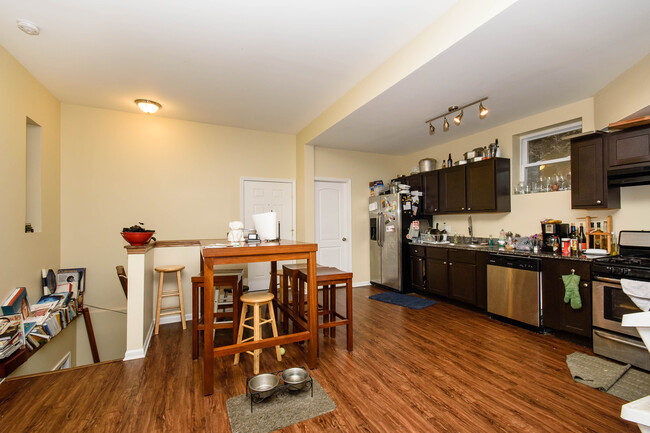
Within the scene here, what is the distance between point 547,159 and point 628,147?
1185 millimetres

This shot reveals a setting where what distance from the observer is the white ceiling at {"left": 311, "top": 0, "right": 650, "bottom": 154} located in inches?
81.7

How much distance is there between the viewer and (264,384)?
2133mm

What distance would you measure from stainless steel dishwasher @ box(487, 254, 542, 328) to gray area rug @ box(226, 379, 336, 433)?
8.60 feet

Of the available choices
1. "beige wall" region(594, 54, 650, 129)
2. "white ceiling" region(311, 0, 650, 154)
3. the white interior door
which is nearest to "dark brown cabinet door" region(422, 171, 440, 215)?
"white ceiling" region(311, 0, 650, 154)

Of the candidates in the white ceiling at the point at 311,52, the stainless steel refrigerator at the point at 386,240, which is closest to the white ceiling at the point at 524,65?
the white ceiling at the point at 311,52

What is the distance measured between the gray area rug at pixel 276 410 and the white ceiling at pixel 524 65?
112 inches

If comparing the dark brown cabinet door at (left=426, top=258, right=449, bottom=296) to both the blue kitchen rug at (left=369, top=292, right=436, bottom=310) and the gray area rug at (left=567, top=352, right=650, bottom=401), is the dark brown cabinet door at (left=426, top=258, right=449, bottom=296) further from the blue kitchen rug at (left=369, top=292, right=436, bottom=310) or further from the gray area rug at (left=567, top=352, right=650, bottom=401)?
the gray area rug at (left=567, top=352, right=650, bottom=401)

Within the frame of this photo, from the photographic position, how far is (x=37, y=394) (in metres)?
2.19

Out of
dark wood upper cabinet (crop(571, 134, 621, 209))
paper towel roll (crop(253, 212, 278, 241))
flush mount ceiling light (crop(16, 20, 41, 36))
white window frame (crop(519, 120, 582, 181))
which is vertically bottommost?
paper towel roll (crop(253, 212, 278, 241))

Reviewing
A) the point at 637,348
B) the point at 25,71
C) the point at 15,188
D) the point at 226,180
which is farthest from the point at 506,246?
the point at 25,71

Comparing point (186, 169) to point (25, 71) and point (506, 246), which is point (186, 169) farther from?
point (506, 246)

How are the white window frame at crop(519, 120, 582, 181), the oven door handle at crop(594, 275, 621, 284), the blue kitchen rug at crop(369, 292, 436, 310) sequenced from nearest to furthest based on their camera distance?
the oven door handle at crop(594, 275, 621, 284)
the white window frame at crop(519, 120, 582, 181)
the blue kitchen rug at crop(369, 292, 436, 310)

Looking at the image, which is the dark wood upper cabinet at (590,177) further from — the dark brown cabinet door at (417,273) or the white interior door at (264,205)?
the white interior door at (264,205)

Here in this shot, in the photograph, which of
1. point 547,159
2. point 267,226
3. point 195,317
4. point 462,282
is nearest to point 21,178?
point 195,317
